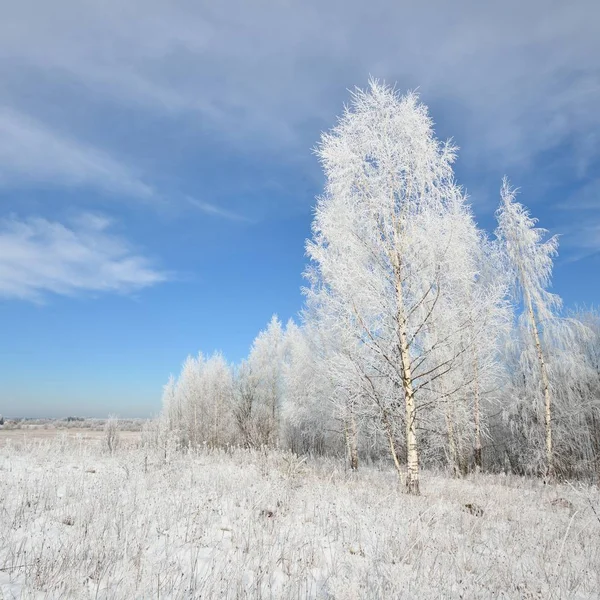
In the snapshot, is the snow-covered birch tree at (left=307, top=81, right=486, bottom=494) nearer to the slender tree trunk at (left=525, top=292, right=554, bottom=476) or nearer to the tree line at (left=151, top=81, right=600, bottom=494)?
the tree line at (left=151, top=81, right=600, bottom=494)

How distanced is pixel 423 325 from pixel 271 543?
5.06 m

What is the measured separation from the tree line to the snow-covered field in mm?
2417

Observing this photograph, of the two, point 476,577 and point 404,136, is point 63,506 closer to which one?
point 476,577

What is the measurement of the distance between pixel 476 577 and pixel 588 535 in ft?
9.51

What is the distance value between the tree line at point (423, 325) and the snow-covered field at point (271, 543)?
2.42m

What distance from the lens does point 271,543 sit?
13.2 feet

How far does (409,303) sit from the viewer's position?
8.44m

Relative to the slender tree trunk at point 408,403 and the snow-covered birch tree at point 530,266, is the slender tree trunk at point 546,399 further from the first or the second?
the slender tree trunk at point 408,403

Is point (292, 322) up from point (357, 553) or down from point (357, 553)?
up

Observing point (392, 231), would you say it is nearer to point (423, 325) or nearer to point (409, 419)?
point (423, 325)

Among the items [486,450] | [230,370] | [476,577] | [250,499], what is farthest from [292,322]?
[476,577]

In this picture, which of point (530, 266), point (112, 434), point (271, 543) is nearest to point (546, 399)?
point (530, 266)

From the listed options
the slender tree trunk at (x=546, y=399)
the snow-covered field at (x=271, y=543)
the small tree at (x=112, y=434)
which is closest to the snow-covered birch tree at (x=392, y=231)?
the snow-covered field at (x=271, y=543)

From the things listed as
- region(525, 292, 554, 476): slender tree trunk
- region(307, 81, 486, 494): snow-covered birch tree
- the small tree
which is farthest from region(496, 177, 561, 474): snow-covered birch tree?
the small tree
